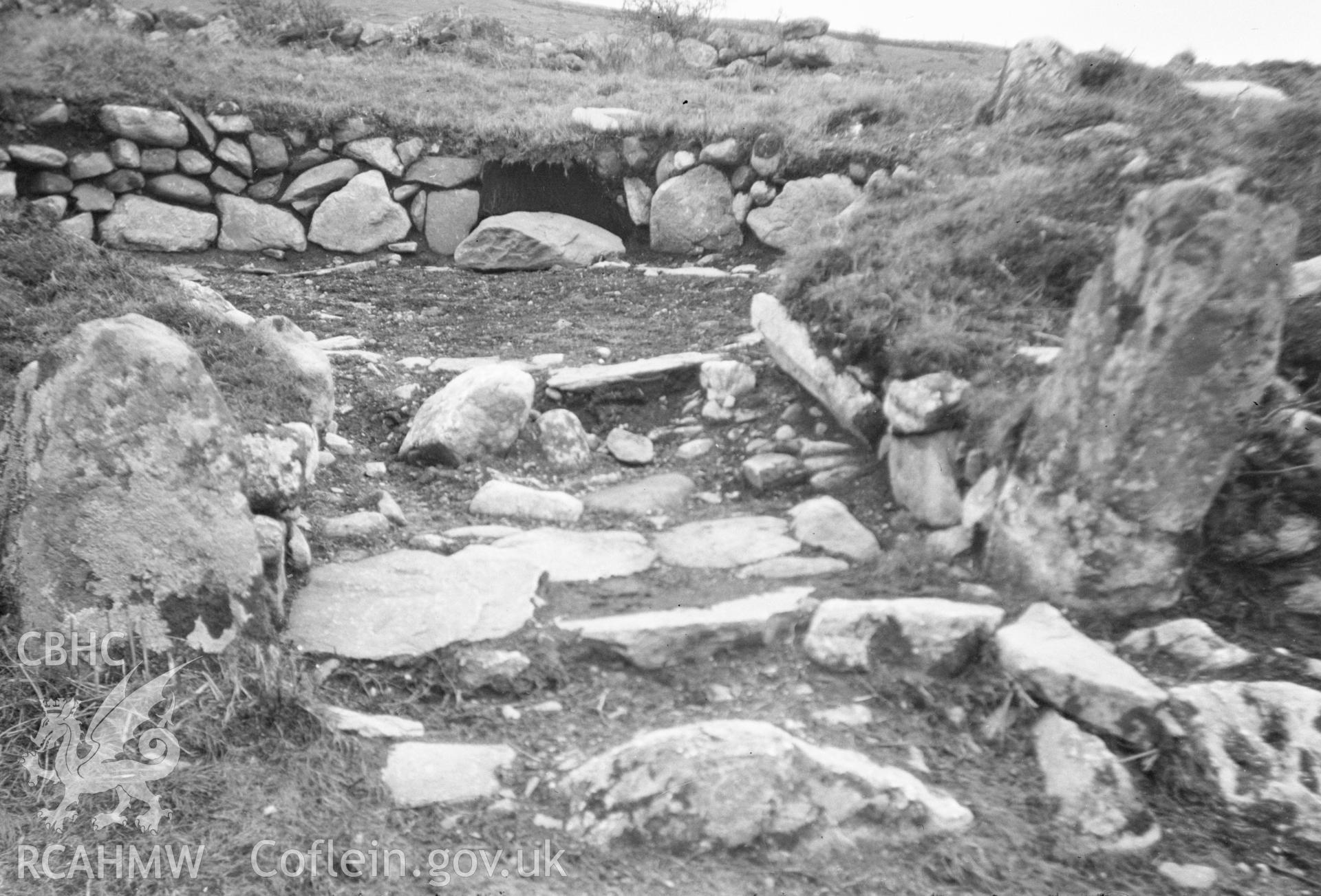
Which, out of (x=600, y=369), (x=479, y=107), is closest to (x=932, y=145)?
(x=600, y=369)

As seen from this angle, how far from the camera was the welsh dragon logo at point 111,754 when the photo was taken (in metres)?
2.55

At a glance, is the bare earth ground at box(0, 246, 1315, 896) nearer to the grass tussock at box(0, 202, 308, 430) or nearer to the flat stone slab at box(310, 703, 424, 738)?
the flat stone slab at box(310, 703, 424, 738)

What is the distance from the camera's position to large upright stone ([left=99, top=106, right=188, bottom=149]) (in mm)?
8094

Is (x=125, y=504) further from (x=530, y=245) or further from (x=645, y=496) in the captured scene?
(x=530, y=245)

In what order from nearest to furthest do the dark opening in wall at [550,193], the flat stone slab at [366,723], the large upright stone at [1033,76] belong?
the flat stone slab at [366,723] → the large upright stone at [1033,76] → the dark opening in wall at [550,193]

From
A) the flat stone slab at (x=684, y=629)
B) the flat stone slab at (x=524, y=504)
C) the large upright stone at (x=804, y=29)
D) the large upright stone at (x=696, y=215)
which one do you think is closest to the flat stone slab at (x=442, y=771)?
the flat stone slab at (x=684, y=629)

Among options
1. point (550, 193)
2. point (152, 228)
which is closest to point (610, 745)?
point (550, 193)

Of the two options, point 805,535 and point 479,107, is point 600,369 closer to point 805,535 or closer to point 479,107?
point 805,535

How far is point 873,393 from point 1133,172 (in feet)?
7.62

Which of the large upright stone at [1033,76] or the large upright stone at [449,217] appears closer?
the large upright stone at [1033,76]

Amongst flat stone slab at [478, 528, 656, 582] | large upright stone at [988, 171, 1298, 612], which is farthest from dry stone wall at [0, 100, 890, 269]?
large upright stone at [988, 171, 1298, 612]

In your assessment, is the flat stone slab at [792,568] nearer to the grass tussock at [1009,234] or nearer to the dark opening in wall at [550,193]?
the grass tussock at [1009,234]

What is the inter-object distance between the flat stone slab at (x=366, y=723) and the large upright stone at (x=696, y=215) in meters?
5.98

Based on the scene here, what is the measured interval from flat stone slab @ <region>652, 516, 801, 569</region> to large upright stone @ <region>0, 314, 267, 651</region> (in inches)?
68.1
